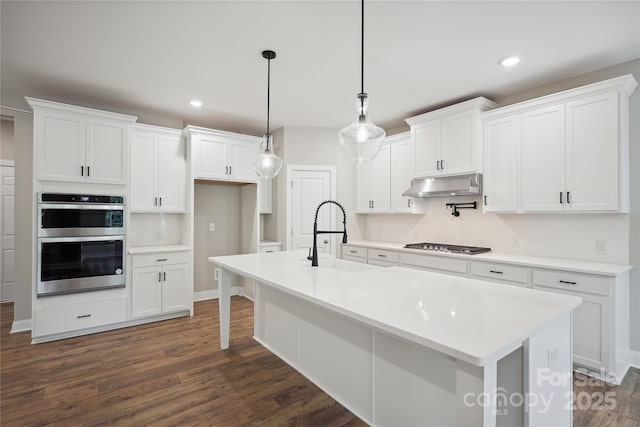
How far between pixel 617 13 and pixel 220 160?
4.17m

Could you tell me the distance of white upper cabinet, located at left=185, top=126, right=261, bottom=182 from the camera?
430 cm

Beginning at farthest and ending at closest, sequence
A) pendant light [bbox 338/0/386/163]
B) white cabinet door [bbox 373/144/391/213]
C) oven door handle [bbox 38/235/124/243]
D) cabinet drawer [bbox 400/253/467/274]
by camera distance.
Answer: white cabinet door [bbox 373/144/391/213], cabinet drawer [bbox 400/253/467/274], oven door handle [bbox 38/235/124/243], pendant light [bbox 338/0/386/163]

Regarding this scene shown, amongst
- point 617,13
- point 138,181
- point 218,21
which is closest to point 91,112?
point 138,181

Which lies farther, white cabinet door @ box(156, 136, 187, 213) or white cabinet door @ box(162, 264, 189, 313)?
white cabinet door @ box(156, 136, 187, 213)

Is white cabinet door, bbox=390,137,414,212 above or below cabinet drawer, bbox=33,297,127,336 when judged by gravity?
above

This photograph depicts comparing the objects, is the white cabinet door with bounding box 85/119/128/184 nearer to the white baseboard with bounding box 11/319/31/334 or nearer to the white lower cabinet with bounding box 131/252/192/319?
the white lower cabinet with bounding box 131/252/192/319

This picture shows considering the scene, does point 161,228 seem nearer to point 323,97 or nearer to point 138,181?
point 138,181

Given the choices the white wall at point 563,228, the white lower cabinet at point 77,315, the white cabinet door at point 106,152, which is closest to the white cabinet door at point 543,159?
the white wall at point 563,228

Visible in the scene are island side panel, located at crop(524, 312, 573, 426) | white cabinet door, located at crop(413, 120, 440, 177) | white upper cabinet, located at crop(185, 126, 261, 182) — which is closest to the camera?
island side panel, located at crop(524, 312, 573, 426)

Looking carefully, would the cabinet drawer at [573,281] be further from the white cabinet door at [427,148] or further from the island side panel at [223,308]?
the island side panel at [223,308]

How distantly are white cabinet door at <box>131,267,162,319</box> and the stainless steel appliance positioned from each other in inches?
6.6

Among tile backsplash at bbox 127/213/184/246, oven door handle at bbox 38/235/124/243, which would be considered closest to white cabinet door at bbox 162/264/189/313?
tile backsplash at bbox 127/213/184/246

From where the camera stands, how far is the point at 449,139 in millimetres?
3822

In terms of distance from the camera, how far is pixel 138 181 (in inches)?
159
